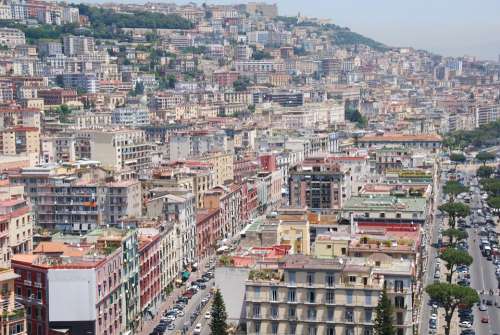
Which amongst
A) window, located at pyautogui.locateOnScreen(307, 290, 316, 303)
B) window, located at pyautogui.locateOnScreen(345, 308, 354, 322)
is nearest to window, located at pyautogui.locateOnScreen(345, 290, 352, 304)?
window, located at pyautogui.locateOnScreen(345, 308, 354, 322)

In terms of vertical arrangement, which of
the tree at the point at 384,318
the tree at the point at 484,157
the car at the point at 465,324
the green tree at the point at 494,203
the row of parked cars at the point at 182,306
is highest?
the tree at the point at 384,318

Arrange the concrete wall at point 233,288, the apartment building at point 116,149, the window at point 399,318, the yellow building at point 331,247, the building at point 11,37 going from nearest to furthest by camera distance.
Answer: the window at point 399,318, the concrete wall at point 233,288, the yellow building at point 331,247, the apartment building at point 116,149, the building at point 11,37

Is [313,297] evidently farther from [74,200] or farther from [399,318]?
[74,200]

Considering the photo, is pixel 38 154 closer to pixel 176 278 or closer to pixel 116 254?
pixel 176 278

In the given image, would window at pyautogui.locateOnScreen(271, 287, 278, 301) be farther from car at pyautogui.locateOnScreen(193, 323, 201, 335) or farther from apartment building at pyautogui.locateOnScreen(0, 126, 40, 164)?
apartment building at pyautogui.locateOnScreen(0, 126, 40, 164)

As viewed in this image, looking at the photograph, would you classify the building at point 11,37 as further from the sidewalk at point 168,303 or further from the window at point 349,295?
the window at point 349,295

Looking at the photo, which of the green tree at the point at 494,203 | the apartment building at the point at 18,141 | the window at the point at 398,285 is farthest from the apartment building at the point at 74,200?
the green tree at the point at 494,203

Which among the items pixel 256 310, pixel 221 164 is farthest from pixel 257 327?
pixel 221 164
